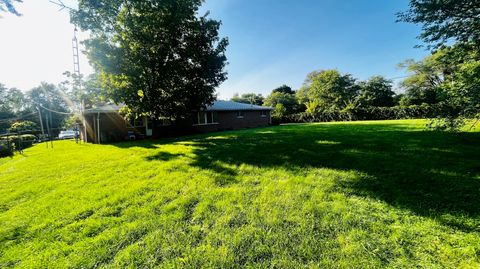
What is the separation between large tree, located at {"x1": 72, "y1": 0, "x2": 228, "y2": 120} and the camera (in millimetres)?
11398

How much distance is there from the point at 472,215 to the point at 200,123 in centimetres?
1829

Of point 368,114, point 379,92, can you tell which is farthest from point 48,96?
point 379,92

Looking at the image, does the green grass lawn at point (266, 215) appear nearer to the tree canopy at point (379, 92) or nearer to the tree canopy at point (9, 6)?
the tree canopy at point (9, 6)

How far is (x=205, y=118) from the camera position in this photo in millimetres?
19750

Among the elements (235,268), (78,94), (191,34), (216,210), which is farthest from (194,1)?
(235,268)

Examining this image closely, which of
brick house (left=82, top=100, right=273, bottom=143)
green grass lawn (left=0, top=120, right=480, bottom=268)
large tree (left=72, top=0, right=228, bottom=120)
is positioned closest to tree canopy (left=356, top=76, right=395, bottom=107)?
brick house (left=82, top=100, right=273, bottom=143)

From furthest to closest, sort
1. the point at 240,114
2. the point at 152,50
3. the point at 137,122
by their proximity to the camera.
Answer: the point at 240,114 → the point at 137,122 → the point at 152,50

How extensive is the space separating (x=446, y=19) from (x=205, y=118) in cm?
1669

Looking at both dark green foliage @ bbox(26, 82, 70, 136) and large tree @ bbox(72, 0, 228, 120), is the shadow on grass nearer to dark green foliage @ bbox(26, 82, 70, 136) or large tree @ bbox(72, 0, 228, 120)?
large tree @ bbox(72, 0, 228, 120)

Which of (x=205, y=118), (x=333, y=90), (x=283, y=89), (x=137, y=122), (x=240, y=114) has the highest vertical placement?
(x=283, y=89)

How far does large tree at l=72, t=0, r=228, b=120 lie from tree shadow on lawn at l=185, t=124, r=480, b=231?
6949 millimetres

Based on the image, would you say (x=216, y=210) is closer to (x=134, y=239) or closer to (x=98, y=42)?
(x=134, y=239)

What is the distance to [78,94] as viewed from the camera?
42.1 feet

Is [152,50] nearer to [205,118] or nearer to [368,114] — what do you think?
[205,118]
